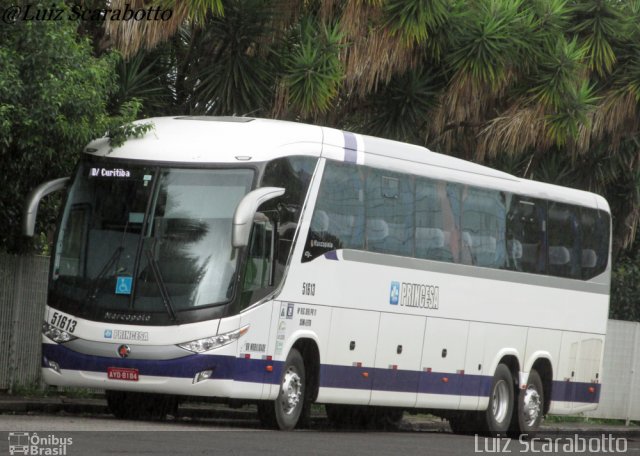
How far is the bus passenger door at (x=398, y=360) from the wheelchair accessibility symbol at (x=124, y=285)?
150 inches

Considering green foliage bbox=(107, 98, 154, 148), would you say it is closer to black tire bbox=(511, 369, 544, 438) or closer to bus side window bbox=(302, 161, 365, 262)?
bus side window bbox=(302, 161, 365, 262)

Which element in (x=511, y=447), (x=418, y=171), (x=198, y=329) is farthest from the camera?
(x=418, y=171)

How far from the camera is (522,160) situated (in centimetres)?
2719

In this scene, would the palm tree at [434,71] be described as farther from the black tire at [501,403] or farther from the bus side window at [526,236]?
the black tire at [501,403]

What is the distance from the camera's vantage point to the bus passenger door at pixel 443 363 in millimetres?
19578

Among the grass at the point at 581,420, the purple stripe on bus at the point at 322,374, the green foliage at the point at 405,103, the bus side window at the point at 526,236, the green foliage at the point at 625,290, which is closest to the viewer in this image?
the purple stripe on bus at the point at 322,374

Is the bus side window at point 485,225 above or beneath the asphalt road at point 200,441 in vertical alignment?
above

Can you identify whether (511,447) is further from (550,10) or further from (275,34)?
(550,10)

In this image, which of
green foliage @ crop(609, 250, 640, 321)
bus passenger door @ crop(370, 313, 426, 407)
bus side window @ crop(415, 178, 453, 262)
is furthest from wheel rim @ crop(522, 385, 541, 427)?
green foliage @ crop(609, 250, 640, 321)

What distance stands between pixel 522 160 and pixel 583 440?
7.14 metres

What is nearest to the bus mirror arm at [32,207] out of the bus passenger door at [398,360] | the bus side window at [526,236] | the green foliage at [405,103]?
the bus passenger door at [398,360]

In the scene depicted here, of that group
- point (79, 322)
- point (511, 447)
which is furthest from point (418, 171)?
point (79, 322)

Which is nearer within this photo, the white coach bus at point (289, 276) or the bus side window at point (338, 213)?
the white coach bus at point (289, 276)

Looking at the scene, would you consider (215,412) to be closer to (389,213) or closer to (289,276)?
(389,213)
